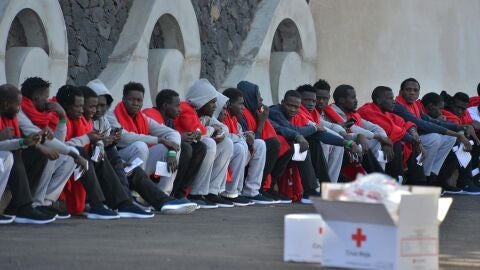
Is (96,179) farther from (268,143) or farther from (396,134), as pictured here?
(396,134)

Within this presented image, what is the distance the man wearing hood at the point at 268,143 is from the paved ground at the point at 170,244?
2.17 meters

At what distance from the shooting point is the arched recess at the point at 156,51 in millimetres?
→ 14625

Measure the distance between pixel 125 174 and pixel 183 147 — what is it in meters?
1.11

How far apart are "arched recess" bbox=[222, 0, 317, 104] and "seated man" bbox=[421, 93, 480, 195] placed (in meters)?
2.31

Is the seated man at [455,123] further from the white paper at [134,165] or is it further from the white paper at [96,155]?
the white paper at [96,155]

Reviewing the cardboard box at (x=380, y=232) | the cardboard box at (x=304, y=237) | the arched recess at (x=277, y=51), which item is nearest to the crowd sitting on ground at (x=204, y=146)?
the arched recess at (x=277, y=51)

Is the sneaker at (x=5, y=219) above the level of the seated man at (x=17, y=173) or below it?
below

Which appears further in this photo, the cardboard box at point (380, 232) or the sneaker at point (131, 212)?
the sneaker at point (131, 212)

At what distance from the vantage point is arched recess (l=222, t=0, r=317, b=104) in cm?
1749

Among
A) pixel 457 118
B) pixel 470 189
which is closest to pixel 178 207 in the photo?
pixel 470 189

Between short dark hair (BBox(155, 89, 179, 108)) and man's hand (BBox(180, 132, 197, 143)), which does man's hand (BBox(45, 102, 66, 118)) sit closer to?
man's hand (BBox(180, 132, 197, 143))

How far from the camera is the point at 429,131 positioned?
1603 centimetres

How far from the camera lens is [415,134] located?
51.2 ft

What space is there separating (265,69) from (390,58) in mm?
Result: 3872
